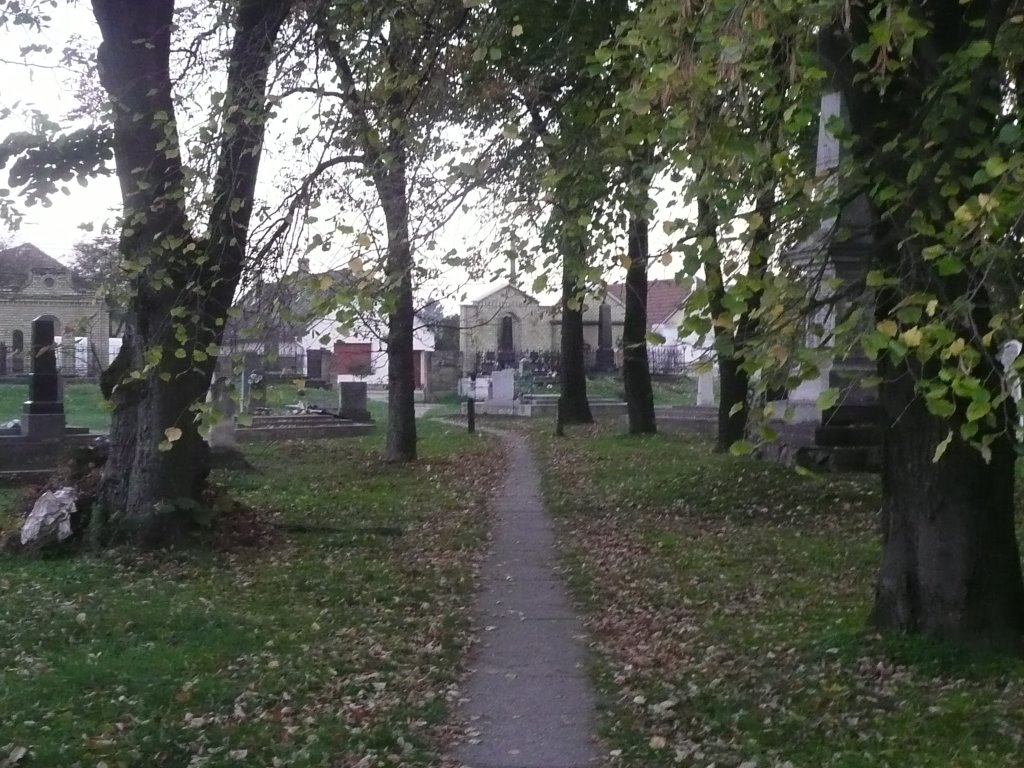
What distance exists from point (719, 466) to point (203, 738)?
11531 mm

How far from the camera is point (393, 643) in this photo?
26.7ft

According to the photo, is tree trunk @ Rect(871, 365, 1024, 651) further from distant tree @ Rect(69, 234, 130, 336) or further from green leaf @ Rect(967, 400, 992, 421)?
distant tree @ Rect(69, 234, 130, 336)

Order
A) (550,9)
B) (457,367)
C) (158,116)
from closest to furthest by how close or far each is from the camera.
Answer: (158,116), (550,9), (457,367)

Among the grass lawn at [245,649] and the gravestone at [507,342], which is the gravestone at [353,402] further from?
the gravestone at [507,342]

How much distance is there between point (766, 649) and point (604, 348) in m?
42.9

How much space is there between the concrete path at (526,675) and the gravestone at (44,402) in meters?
10.5

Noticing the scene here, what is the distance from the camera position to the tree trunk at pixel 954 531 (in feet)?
22.9

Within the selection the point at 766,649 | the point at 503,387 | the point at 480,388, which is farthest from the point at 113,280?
the point at 480,388

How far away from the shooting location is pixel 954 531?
7.01 metres

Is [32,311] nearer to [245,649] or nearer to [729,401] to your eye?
[729,401]

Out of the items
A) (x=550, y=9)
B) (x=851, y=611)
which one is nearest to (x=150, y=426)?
(x=550, y=9)

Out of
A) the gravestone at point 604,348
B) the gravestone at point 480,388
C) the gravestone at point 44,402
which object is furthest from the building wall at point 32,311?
the gravestone at point 604,348

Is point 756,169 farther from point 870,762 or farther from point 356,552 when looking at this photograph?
point 356,552

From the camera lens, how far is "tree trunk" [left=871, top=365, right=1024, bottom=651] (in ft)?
22.9
